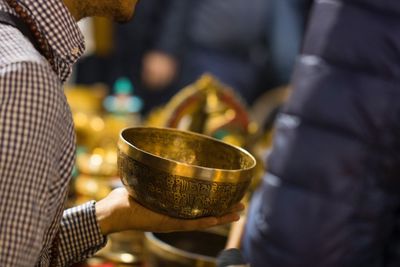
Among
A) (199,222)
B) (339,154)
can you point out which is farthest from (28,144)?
(339,154)

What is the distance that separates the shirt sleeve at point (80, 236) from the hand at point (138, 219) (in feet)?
0.13

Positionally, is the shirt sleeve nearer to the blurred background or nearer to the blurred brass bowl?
the blurred brass bowl

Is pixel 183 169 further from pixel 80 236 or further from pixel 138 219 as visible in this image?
pixel 80 236

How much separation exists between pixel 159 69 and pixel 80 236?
3.84 metres

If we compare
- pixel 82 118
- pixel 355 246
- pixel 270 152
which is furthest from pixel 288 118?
pixel 82 118

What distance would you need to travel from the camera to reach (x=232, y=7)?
536 centimetres

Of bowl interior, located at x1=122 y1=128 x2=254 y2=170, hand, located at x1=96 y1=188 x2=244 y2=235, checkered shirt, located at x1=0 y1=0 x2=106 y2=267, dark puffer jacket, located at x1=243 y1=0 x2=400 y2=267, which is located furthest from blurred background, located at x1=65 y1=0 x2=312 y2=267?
checkered shirt, located at x1=0 y1=0 x2=106 y2=267

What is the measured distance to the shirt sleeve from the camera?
1.75 metres

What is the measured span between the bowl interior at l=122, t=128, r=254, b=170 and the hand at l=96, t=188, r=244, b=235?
14 cm

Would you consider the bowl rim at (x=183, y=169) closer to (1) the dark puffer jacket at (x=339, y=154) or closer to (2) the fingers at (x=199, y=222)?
(2) the fingers at (x=199, y=222)

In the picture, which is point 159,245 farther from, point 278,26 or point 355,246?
point 278,26

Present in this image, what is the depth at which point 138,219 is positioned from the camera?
1605 millimetres

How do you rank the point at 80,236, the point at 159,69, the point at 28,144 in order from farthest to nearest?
the point at 159,69 < the point at 80,236 < the point at 28,144

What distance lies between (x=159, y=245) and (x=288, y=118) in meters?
0.59
